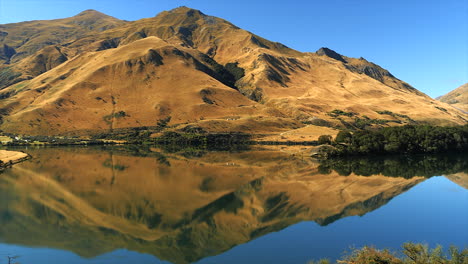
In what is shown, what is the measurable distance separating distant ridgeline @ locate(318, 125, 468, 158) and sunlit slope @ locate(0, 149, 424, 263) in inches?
1291

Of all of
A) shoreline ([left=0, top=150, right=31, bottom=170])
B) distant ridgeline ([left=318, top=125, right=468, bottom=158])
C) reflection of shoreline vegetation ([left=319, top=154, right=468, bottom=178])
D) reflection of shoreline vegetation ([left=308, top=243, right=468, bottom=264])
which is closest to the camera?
reflection of shoreline vegetation ([left=308, top=243, right=468, bottom=264])

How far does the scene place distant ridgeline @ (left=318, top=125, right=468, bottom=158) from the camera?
121 m

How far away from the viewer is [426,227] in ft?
152

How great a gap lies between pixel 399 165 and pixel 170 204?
78.6 meters

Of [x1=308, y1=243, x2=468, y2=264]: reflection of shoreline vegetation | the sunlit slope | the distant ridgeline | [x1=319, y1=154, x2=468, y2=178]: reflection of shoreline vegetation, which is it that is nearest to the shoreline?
the sunlit slope

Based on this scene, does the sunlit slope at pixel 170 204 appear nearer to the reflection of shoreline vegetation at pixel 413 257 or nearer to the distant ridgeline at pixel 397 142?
the reflection of shoreline vegetation at pixel 413 257

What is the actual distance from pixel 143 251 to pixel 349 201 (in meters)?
38.3

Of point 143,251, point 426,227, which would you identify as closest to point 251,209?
point 143,251

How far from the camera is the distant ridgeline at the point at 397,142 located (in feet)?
398

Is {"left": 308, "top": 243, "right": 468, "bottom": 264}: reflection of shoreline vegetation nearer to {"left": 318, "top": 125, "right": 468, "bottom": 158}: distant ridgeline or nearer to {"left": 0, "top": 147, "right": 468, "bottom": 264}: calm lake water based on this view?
{"left": 0, "top": 147, "right": 468, "bottom": 264}: calm lake water

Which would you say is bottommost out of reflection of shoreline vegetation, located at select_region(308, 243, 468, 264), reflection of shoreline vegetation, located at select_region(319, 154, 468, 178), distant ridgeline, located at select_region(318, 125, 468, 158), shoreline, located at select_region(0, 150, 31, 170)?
shoreline, located at select_region(0, 150, 31, 170)

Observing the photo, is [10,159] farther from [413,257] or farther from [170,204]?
[413,257]

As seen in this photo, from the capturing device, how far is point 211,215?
50875 mm

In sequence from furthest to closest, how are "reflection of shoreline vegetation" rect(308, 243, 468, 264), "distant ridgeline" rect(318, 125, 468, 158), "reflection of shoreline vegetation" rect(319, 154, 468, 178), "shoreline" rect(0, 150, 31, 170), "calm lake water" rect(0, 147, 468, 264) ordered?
"distant ridgeline" rect(318, 125, 468, 158) → "shoreline" rect(0, 150, 31, 170) → "reflection of shoreline vegetation" rect(319, 154, 468, 178) → "calm lake water" rect(0, 147, 468, 264) → "reflection of shoreline vegetation" rect(308, 243, 468, 264)
